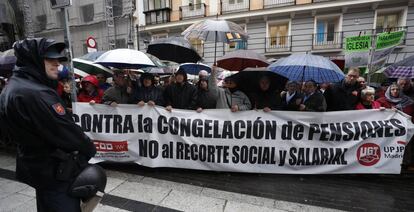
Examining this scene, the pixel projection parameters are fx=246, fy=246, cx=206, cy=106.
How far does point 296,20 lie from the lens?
15.2m

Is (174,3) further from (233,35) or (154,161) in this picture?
(154,161)

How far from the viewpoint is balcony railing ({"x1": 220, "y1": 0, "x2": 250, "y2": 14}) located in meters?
16.3

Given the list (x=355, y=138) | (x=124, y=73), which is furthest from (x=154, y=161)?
(x=355, y=138)

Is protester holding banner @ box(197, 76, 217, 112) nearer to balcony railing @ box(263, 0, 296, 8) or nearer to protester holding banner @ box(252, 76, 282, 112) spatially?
protester holding banner @ box(252, 76, 282, 112)

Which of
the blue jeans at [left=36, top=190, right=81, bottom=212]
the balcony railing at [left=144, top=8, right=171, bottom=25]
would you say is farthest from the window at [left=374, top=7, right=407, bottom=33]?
the blue jeans at [left=36, top=190, right=81, bottom=212]

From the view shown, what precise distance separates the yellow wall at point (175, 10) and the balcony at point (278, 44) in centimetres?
682

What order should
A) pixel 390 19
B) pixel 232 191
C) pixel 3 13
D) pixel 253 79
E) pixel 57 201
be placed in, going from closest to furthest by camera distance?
pixel 57 201, pixel 232 191, pixel 253 79, pixel 390 19, pixel 3 13

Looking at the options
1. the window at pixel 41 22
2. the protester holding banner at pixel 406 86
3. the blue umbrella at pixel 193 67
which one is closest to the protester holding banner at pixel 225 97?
the protester holding banner at pixel 406 86

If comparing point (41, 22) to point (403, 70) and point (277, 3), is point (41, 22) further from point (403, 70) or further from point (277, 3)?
point (403, 70)

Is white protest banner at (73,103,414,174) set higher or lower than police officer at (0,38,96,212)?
lower

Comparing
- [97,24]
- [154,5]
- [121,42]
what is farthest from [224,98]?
[97,24]

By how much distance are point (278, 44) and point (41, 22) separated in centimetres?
2161

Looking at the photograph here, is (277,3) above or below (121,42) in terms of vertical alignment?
above

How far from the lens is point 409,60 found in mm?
4848
